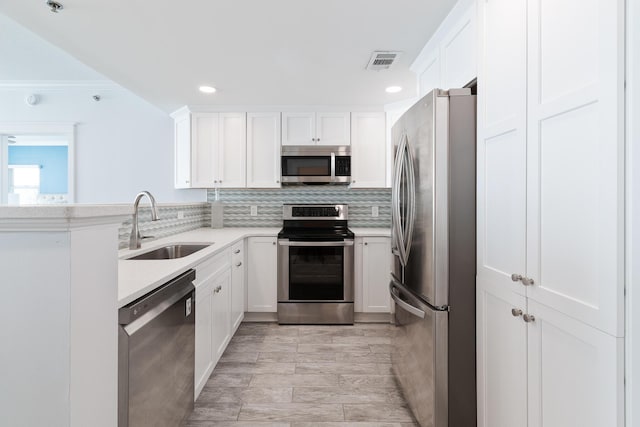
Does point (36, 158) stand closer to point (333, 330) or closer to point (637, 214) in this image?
point (333, 330)

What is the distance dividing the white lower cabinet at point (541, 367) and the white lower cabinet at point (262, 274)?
7.12 ft

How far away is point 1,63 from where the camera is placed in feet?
10.8

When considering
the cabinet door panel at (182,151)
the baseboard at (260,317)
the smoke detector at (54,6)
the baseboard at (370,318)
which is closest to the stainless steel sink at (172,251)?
the baseboard at (260,317)

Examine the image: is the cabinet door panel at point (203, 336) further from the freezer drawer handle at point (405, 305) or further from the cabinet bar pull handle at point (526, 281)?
the cabinet bar pull handle at point (526, 281)

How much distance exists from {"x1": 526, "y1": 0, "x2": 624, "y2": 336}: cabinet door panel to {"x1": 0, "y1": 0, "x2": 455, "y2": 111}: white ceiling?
929mm

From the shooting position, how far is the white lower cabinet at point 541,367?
840 millimetres

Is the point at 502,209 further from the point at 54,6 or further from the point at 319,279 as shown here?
the point at 54,6

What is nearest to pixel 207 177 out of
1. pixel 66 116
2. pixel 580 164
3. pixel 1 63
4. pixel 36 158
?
pixel 66 116

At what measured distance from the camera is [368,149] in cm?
355

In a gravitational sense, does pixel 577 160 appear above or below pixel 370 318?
above

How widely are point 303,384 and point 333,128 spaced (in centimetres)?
254

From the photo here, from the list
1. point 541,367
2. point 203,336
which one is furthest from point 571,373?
point 203,336

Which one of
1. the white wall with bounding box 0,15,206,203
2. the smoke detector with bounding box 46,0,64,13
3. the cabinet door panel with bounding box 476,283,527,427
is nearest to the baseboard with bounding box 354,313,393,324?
the cabinet door panel with bounding box 476,283,527,427

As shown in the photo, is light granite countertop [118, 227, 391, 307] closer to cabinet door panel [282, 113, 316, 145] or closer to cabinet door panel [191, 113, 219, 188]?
cabinet door panel [191, 113, 219, 188]
